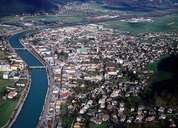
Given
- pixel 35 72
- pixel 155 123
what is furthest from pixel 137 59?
pixel 155 123

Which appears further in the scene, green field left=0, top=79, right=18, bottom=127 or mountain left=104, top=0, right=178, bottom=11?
Result: mountain left=104, top=0, right=178, bottom=11

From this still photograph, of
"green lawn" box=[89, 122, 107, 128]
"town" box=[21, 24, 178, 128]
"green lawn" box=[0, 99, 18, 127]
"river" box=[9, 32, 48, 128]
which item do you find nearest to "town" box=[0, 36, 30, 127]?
"green lawn" box=[0, 99, 18, 127]

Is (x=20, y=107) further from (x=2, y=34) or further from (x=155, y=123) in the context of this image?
(x=2, y=34)

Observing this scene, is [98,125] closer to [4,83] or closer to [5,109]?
[5,109]

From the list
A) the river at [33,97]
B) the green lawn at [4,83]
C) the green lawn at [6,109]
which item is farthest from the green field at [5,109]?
the river at [33,97]

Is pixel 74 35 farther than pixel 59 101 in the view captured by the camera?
Yes

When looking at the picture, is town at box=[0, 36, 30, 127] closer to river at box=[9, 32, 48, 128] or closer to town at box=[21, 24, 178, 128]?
river at box=[9, 32, 48, 128]

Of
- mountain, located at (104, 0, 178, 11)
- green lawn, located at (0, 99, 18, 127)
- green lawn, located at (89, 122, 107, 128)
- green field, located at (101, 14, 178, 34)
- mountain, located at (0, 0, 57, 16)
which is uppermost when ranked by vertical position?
mountain, located at (0, 0, 57, 16)

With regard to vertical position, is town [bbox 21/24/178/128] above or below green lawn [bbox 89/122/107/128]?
above
